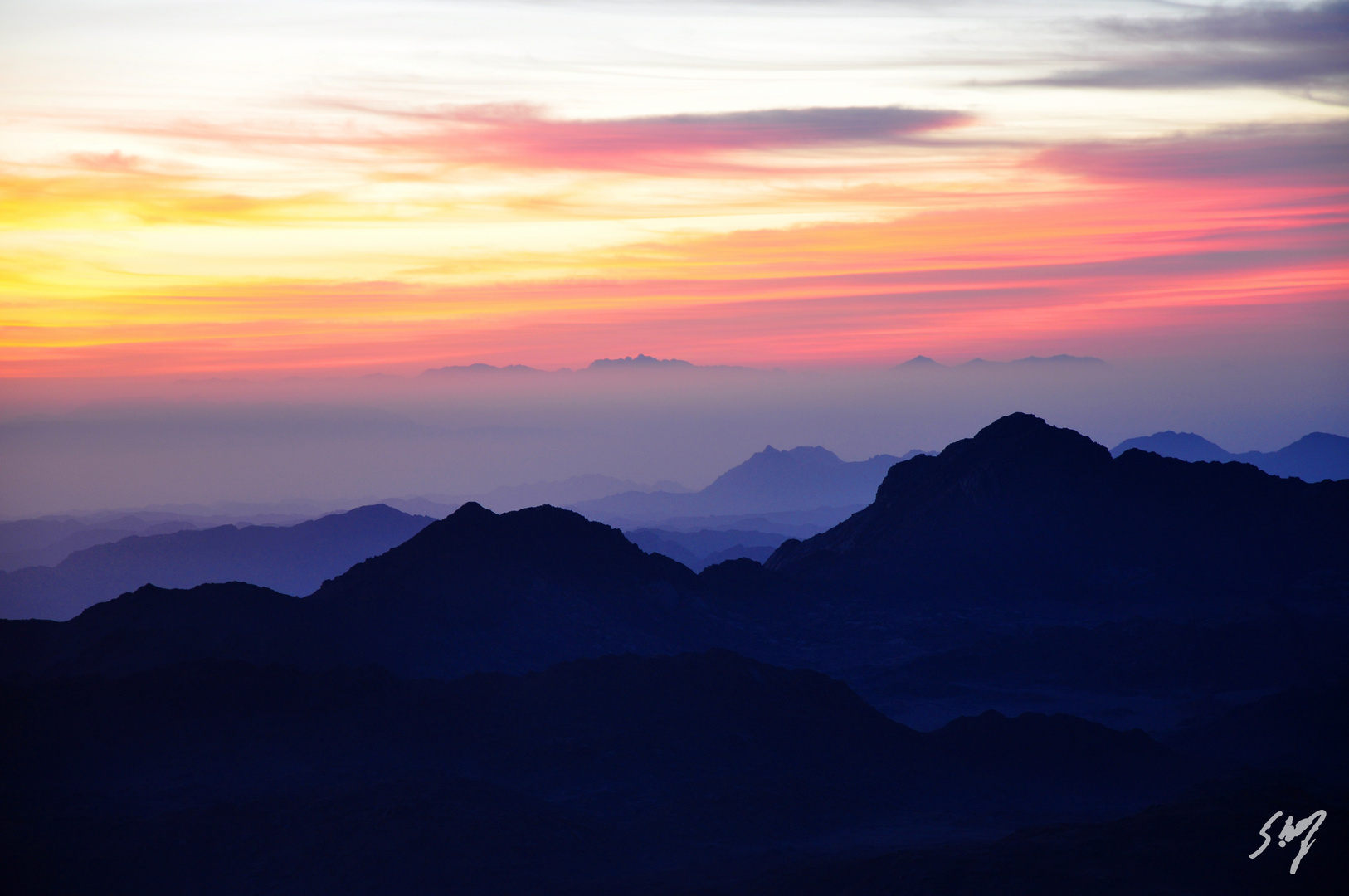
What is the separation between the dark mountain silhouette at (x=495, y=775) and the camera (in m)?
83.9

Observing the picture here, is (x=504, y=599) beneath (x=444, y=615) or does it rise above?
above

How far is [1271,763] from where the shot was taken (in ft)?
368

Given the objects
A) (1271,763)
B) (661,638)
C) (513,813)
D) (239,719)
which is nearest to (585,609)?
(661,638)

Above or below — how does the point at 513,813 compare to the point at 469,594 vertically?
below

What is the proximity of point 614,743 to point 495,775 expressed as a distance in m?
10.3

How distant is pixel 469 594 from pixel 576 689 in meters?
36.2

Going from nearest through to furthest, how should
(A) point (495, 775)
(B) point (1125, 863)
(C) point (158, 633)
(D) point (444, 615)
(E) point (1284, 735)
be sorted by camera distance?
(B) point (1125, 863) < (A) point (495, 775) < (E) point (1284, 735) < (C) point (158, 633) < (D) point (444, 615)

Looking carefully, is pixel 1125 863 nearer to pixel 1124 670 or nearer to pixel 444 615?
pixel 444 615

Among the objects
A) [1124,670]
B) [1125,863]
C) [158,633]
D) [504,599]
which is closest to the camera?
[1125,863]

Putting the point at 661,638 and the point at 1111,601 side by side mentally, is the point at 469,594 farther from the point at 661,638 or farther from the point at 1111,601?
the point at 1111,601
